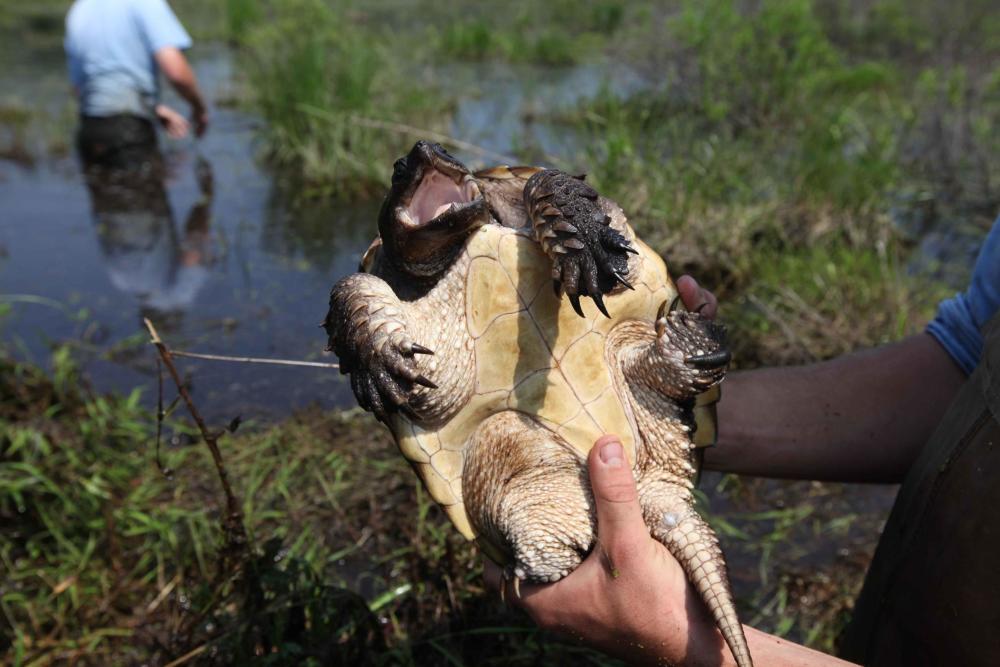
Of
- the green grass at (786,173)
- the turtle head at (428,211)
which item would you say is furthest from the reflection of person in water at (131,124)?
the turtle head at (428,211)

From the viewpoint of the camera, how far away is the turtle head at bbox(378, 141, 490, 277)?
4.73 feet

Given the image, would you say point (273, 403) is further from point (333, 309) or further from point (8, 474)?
point (333, 309)

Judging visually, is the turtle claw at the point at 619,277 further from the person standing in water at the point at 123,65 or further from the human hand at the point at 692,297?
the person standing in water at the point at 123,65

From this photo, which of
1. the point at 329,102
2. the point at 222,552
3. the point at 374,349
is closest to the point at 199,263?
the point at 329,102

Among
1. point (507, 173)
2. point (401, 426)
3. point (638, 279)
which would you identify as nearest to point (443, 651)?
point (401, 426)

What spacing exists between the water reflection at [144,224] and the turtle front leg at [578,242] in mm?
2896

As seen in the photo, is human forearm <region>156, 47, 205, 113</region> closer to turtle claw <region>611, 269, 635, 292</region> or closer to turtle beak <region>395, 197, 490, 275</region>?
turtle beak <region>395, 197, 490, 275</region>

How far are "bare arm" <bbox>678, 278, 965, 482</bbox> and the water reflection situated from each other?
9.79 ft

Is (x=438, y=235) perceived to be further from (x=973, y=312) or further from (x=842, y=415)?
(x=973, y=312)

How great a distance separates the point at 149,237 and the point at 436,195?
4.04 m

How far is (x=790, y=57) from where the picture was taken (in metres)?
5.68

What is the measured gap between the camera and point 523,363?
4.74ft

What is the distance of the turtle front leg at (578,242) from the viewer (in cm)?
129

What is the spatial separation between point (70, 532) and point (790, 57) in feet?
18.5
